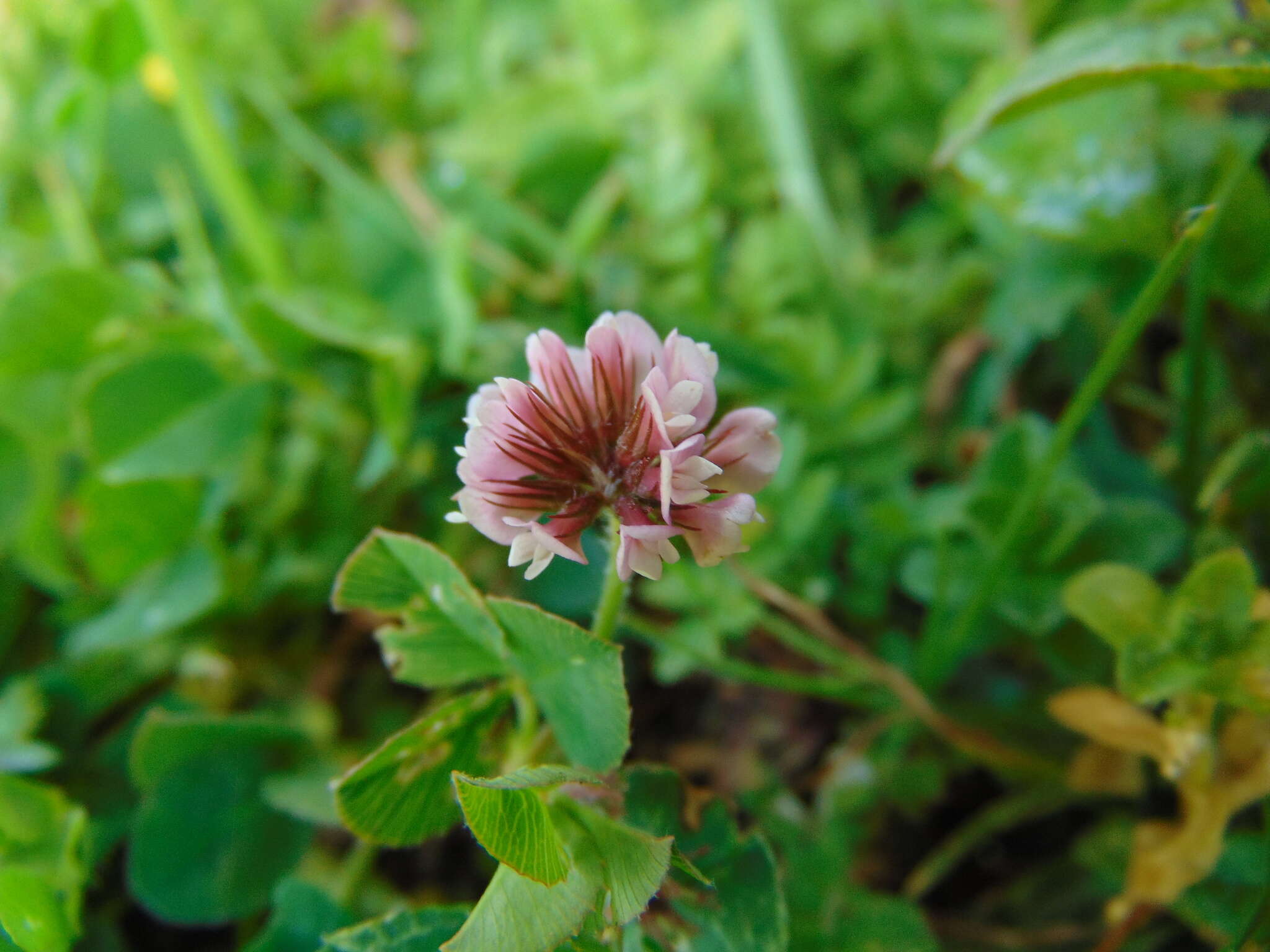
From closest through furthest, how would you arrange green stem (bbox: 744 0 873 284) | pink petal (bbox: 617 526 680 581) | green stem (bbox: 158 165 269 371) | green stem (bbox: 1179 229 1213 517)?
1. pink petal (bbox: 617 526 680 581)
2. green stem (bbox: 1179 229 1213 517)
3. green stem (bbox: 158 165 269 371)
4. green stem (bbox: 744 0 873 284)

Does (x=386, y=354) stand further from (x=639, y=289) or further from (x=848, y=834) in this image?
(x=848, y=834)

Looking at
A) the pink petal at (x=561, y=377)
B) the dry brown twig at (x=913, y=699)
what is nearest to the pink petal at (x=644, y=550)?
the pink petal at (x=561, y=377)

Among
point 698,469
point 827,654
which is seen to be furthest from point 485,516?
point 827,654

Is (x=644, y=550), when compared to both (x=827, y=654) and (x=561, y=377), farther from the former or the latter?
→ (x=827, y=654)

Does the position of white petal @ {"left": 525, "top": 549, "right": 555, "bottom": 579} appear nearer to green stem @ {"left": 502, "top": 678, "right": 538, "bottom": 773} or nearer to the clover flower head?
the clover flower head

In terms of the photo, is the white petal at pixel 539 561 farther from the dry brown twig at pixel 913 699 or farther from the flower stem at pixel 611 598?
the dry brown twig at pixel 913 699

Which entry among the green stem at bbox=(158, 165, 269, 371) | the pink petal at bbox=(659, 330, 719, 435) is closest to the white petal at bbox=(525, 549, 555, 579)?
the pink petal at bbox=(659, 330, 719, 435)
